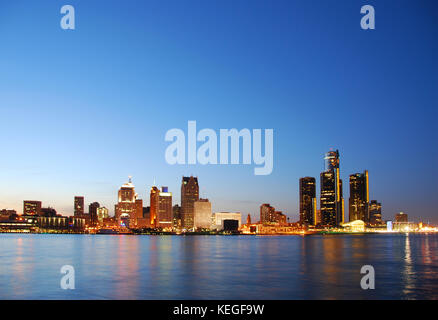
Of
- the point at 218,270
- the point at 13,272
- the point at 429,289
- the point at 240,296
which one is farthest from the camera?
the point at 218,270

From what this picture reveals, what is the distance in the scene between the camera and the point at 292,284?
A: 43.7 meters

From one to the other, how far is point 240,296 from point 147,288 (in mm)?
10543

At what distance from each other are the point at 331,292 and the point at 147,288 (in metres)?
18.2
